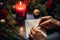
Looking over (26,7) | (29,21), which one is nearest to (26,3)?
(26,7)

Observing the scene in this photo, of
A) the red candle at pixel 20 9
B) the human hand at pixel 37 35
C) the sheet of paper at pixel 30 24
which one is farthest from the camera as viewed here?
the red candle at pixel 20 9

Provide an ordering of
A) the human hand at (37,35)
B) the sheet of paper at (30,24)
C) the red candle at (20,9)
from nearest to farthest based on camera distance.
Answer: the human hand at (37,35), the sheet of paper at (30,24), the red candle at (20,9)

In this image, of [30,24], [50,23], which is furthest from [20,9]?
[50,23]

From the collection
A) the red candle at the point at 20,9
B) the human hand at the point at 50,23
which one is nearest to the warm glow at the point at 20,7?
the red candle at the point at 20,9

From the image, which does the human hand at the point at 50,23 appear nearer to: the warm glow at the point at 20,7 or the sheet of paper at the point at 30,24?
the sheet of paper at the point at 30,24

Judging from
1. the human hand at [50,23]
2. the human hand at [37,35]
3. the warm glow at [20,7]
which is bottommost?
the human hand at [37,35]

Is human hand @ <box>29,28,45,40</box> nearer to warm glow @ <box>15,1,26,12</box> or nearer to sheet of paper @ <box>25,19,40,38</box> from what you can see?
sheet of paper @ <box>25,19,40,38</box>

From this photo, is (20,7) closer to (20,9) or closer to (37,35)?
(20,9)

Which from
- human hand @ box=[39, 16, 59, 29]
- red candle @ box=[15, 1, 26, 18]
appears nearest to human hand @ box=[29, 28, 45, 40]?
human hand @ box=[39, 16, 59, 29]

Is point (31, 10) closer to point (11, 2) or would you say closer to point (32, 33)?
point (11, 2)

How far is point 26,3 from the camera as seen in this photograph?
1.09 metres

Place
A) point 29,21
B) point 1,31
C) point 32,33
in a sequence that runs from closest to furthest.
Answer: point 1,31 → point 32,33 → point 29,21

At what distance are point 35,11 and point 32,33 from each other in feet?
0.74

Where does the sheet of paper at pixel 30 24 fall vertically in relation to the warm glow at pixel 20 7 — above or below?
below
